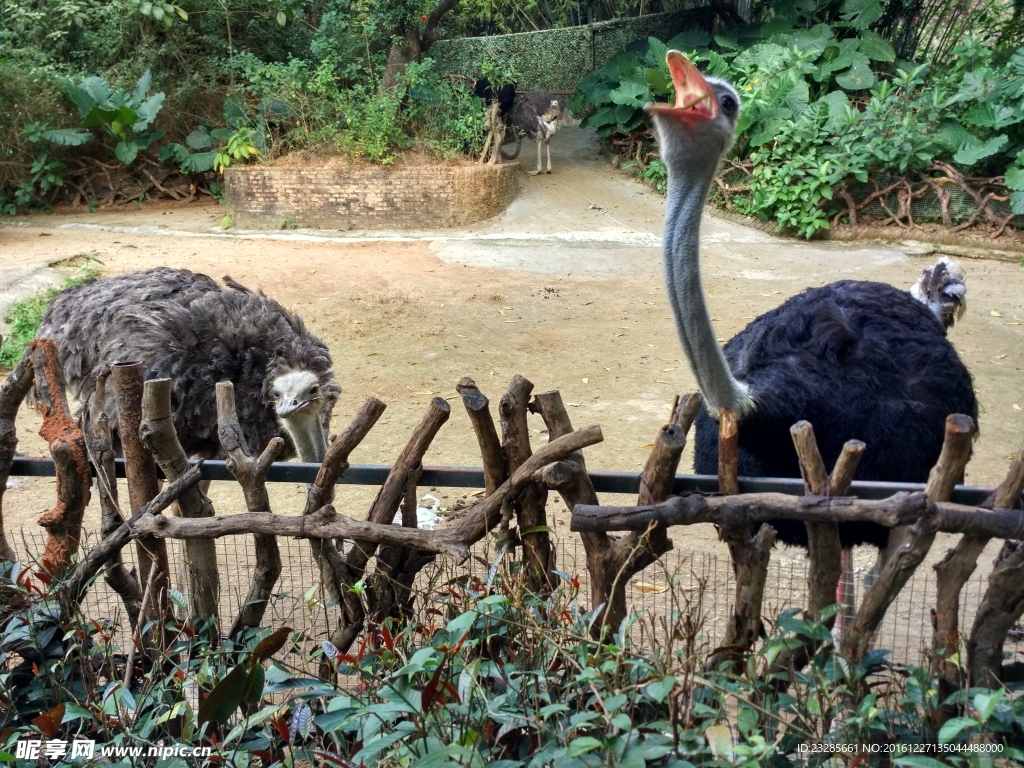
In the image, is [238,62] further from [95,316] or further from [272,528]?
[272,528]

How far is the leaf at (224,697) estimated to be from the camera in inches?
68.1

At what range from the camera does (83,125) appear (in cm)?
1206

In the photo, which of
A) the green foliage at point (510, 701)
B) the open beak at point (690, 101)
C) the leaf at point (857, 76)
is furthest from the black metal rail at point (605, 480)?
the leaf at point (857, 76)

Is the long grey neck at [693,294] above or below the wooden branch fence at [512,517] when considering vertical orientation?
above

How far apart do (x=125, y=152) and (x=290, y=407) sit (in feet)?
33.7

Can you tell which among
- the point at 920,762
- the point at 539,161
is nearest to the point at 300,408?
the point at 920,762

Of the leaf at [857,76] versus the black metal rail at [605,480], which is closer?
the black metal rail at [605,480]

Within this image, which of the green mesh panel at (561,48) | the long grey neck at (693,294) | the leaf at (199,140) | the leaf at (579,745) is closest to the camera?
the leaf at (579,745)

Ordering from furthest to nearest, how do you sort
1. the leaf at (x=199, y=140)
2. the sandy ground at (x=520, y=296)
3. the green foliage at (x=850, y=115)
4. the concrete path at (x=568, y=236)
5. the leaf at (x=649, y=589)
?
the leaf at (x=199, y=140)
the green foliage at (x=850, y=115)
the concrete path at (x=568, y=236)
the sandy ground at (x=520, y=296)
the leaf at (x=649, y=589)

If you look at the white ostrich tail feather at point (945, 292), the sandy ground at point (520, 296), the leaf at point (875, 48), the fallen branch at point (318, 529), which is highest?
the leaf at point (875, 48)

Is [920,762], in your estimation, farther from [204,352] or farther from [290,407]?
[204,352]

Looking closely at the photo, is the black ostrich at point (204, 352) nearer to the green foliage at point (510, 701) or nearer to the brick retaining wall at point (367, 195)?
the green foliage at point (510, 701)

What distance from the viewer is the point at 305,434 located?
3.31 meters

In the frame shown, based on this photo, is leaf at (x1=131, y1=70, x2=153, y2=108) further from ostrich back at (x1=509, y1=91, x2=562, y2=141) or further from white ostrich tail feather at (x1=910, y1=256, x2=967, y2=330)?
white ostrich tail feather at (x1=910, y1=256, x2=967, y2=330)
